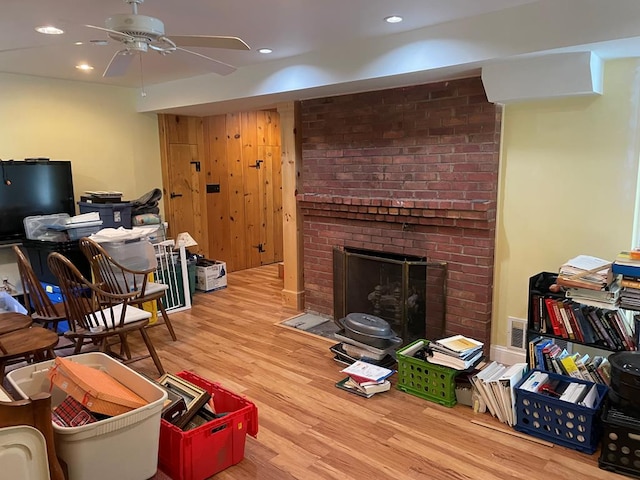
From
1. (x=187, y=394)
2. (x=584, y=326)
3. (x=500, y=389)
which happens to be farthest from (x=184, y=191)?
(x=584, y=326)

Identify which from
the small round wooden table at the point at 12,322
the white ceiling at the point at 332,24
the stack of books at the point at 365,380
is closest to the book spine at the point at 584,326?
the stack of books at the point at 365,380

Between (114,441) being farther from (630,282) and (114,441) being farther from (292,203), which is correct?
A: (292,203)

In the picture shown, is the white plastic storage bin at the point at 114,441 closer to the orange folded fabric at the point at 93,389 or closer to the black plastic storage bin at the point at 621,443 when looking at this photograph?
the orange folded fabric at the point at 93,389

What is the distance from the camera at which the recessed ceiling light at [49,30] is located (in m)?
2.86

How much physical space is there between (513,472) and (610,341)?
88 centimetres

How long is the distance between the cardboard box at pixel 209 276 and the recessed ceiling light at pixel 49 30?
2.86 meters

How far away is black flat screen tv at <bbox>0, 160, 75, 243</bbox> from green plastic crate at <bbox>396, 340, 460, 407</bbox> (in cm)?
348

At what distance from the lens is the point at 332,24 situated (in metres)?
2.88

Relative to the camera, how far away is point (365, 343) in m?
3.40

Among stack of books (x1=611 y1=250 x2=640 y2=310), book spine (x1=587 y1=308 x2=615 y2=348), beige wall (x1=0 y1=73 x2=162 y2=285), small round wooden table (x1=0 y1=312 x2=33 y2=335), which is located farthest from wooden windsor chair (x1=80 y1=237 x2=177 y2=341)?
stack of books (x1=611 y1=250 x2=640 y2=310)

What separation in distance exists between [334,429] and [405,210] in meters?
1.72

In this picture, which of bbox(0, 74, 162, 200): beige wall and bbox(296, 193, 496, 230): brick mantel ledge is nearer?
bbox(296, 193, 496, 230): brick mantel ledge

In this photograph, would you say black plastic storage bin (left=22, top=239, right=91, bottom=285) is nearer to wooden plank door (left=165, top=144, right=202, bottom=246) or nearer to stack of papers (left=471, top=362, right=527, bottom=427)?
wooden plank door (left=165, top=144, right=202, bottom=246)

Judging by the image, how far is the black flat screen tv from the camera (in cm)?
413
